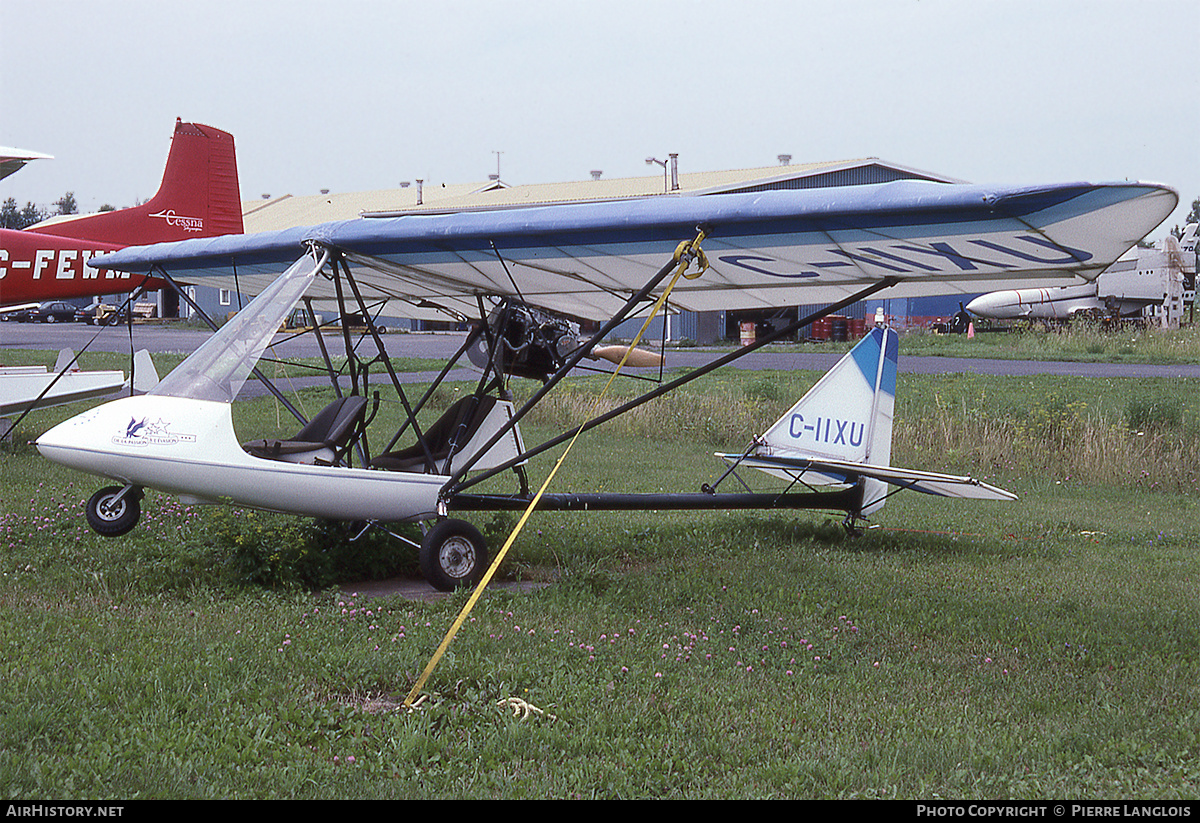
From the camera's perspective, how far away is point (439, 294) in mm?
8594

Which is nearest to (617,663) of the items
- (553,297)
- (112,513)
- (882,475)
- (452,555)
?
(452,555)

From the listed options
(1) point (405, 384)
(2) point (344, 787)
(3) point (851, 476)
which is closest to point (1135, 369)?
(1) point (405, 384)

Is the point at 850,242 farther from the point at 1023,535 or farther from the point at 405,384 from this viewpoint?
the point at 405,384

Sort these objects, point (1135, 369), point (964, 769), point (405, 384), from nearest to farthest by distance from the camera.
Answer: point (964, 769), point (405, 384), point (1135, 369)

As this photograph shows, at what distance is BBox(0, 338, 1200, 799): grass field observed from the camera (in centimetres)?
375

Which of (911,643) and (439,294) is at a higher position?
(439,294)

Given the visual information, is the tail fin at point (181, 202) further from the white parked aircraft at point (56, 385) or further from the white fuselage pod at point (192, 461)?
the white fuselage pod at point (192, 461)

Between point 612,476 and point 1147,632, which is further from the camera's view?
point 612,476

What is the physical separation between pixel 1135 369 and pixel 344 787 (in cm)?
2529

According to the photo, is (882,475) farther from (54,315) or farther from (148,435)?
(54,315)

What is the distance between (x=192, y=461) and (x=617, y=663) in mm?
2778

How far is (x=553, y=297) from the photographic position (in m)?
8.62

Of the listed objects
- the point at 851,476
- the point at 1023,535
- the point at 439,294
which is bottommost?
the point at 1023,535

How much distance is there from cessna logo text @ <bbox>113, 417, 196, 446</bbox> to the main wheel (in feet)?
5.20
